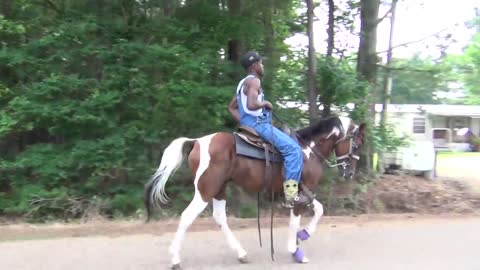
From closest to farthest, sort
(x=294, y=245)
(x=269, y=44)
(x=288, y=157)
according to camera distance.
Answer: (x=288, y=157) < (x=294, y=245) < (x=269, y=44)

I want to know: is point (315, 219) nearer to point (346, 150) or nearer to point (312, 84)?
point (346, 150)

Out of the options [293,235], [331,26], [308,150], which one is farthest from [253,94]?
[331,26]

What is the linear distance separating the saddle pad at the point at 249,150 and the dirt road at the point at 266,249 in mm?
1311

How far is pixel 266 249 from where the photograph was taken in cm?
756

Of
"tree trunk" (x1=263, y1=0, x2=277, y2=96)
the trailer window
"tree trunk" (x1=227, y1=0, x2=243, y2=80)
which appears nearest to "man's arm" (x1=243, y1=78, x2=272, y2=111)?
"tree trunk" (x1=263, y1=0, x2=277, y2=96)

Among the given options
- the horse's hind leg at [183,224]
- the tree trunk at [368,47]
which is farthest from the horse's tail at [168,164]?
the tree trunk at [368,47]

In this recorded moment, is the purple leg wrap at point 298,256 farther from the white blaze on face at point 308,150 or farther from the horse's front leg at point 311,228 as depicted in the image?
the white blaze on face at point 308,150

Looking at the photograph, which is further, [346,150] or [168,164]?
[346,150]

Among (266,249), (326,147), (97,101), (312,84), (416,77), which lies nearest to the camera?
(326,147)

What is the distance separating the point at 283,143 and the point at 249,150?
0.43 metres

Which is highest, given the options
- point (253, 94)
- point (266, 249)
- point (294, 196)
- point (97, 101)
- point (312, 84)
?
point (312, 84)

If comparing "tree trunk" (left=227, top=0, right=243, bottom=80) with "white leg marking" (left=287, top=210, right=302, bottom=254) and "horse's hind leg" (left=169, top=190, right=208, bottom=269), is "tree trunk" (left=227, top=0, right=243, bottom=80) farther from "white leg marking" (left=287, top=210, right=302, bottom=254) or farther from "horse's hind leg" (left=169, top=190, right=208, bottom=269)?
"horse's hind leg" (left=169, top=190, right=208, bottom=269)

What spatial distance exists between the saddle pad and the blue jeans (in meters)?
0.15

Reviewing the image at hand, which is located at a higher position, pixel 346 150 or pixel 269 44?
pixel 269 44
